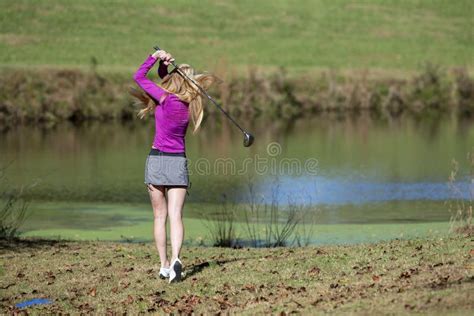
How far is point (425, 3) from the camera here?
8494 centimetres

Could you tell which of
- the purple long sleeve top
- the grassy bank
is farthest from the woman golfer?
the grassy bank

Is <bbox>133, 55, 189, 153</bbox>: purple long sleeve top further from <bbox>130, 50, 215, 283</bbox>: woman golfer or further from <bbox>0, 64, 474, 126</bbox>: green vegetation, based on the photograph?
<bbox>0, 64, 474, 126</bbox>: green vegetation

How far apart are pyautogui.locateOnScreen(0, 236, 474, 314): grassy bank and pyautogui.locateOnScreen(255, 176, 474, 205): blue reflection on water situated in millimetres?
9279

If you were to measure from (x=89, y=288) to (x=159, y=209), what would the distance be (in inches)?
43.2

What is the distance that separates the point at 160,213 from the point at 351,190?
1394 cm

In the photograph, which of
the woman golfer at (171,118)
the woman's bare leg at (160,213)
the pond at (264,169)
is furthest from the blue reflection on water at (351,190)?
the woman golfer at (171,118)

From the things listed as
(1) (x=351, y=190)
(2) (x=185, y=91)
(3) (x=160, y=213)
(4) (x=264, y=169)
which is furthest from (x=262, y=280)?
(4) (x=264, y=169)

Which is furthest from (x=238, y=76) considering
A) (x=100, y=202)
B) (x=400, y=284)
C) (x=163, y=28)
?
(x=400, y=284)

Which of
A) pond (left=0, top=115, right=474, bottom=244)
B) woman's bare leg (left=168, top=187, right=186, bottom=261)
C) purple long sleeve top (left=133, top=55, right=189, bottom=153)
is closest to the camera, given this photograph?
purple long sleeve top (left=133, top=55, right=189, bottom=153)

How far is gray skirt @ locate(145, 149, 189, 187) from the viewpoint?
427 inches

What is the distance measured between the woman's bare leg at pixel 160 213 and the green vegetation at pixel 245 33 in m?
50.0

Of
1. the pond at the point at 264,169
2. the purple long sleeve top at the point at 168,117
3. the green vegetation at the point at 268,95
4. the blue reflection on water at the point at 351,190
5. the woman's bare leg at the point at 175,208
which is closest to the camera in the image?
the purple long sleeve top at the point at 168,117

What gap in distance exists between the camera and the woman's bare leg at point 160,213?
36.1ft

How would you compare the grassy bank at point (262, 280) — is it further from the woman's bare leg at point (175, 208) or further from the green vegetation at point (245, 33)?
the green vegetation at point (245, 33)
